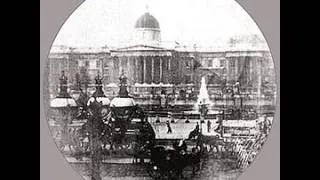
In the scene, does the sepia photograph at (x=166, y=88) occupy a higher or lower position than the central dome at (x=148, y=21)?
lower

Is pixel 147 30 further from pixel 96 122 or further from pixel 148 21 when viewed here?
pixel 96 122

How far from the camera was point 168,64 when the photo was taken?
6.36m

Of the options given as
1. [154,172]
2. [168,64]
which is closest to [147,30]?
[168,64]

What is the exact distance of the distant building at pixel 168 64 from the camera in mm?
6355

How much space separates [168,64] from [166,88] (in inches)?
4.0

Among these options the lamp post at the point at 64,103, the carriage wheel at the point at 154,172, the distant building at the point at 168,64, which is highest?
the distant building at the point at 168,64

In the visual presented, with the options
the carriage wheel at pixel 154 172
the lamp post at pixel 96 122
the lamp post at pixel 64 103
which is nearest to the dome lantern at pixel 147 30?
the lamp post at pixel 96 122

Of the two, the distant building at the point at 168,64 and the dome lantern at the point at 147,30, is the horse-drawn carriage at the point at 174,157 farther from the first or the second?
the dome lantern at the point at 147,30

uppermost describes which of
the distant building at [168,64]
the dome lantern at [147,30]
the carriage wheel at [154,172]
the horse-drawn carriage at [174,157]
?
the dome lantern at [147,30]

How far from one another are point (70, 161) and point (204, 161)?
563mm

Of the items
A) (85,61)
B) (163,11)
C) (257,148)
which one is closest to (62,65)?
(85,61)

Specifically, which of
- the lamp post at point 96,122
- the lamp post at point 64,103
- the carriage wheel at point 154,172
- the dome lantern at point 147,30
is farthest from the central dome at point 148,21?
the carriage wheel at point 154,172

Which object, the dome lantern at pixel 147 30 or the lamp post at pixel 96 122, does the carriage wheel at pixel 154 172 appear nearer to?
the lamp post at pixel 96 122

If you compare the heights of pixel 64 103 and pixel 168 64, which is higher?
pixel 168 64
